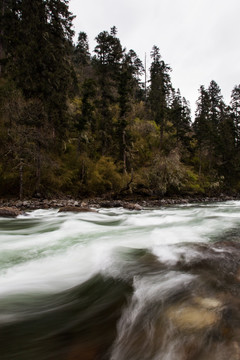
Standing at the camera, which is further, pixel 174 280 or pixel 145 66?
pixel 145 66

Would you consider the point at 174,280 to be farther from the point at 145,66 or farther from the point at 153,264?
the point at 145,66

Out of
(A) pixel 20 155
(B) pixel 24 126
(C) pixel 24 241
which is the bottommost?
(C) pixel 24 241

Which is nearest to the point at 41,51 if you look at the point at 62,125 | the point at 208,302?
the point at 62,125

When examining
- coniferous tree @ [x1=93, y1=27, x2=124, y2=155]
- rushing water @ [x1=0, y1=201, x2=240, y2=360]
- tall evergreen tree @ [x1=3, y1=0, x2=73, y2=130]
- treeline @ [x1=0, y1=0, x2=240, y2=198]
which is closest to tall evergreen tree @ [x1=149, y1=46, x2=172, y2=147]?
treeline @ [x1=0, y1=0, x2=240, y2=198]

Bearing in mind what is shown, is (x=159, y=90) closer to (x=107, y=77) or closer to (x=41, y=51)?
(x=107, y=77)

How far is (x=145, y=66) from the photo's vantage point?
45938 mm

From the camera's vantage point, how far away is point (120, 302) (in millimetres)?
2609

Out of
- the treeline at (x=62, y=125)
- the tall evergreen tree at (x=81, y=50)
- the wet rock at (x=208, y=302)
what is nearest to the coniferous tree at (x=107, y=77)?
the treeline at (x=62, y=125)

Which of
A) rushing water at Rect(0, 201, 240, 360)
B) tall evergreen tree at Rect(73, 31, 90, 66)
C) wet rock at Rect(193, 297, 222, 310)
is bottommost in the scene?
rushing water at Rect(0, 201, 240, 360)

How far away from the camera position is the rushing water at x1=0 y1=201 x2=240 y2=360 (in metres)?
1.84

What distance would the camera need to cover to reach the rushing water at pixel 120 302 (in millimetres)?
1843

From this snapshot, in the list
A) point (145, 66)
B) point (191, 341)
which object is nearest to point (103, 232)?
point (191, 341)

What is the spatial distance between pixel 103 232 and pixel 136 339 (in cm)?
504

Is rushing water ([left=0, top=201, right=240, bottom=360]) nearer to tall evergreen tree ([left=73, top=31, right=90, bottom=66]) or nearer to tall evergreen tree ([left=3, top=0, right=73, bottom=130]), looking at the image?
tall evergreen tree ([left=3, top=0, right=73, bottom=130])
